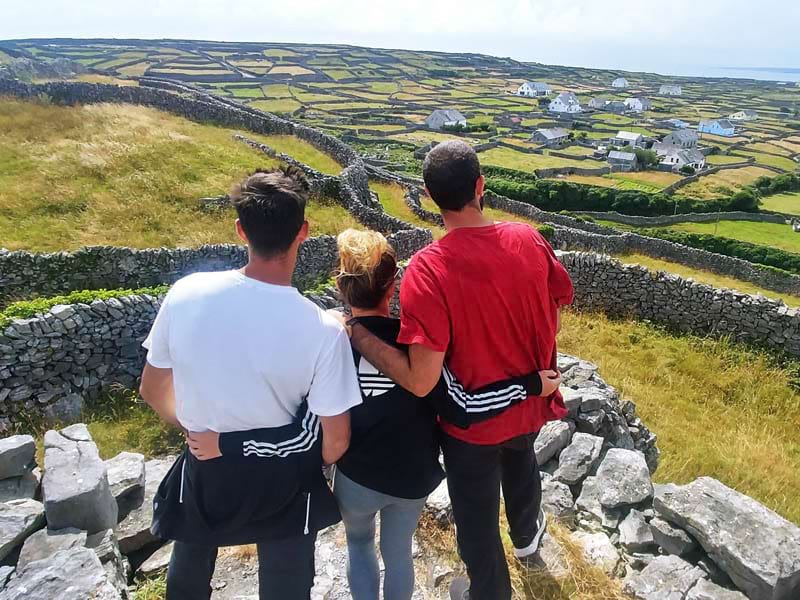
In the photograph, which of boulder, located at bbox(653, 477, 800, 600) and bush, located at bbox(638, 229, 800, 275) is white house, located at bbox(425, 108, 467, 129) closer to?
bush, located at bbox(638, 229, 800, 275)

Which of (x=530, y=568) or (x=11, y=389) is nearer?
(x=530, y=568)

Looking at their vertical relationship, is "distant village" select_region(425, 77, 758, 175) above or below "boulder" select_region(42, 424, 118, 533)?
below

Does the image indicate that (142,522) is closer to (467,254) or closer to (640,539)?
(467,254)

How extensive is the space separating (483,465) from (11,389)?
7195 mm

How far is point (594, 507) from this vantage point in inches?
219

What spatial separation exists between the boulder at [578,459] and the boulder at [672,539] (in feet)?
3.53

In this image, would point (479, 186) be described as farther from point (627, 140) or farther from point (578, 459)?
point (627, 140)

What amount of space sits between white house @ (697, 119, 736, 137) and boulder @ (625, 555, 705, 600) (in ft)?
442

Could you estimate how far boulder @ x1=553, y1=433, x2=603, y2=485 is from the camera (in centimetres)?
601

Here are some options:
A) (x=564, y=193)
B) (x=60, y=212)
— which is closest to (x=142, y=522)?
(x=60, y=212)

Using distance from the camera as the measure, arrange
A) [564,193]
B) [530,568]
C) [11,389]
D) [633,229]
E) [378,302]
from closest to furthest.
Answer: [378,302] → [530,568] → [11,389] → [633,229] → [564,193]

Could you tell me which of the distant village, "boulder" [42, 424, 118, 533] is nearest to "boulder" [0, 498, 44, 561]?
"boulder" [42, 424, 118, 533]

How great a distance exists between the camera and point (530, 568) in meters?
4.52

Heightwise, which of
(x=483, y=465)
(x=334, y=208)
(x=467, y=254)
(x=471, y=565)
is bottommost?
(x=334, y=208)
